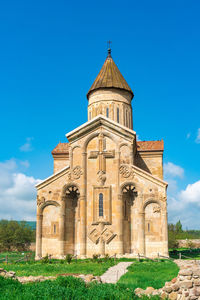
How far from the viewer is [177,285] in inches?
382

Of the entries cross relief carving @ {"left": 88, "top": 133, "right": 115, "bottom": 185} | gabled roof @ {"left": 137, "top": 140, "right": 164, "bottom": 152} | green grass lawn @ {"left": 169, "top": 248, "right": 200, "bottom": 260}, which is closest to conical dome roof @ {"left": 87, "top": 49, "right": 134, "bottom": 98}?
gabled roof @ {"left": 137, "top": 140, "right": 164, "bottom": 152}

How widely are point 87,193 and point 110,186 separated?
1831 millimetres

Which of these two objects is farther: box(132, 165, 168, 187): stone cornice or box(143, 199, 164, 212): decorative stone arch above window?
box(132, 165, 168, 187): stone cornice

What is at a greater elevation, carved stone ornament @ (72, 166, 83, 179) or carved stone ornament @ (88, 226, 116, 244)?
carved stone ornament @ (72, 166, 83, 179)

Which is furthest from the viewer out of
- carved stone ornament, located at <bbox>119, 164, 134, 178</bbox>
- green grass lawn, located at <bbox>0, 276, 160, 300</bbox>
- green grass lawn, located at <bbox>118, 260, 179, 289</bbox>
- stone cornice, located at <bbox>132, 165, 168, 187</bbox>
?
carved stone ornament, located at <bbox>119, 164, 134, 178</bbox>

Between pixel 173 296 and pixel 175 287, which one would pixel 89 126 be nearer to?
pixel 175 287

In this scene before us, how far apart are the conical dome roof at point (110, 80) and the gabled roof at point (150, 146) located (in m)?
5.39

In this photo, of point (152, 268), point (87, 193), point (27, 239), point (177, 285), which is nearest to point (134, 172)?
point (87, 193)

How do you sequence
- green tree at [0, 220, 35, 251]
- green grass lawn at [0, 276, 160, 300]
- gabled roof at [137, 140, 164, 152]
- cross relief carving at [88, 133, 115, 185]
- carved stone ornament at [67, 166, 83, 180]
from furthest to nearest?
green tree at [0, 220, 35, 251] → gabled roof at [137, 140, 164, 152] → carved stone ornament at [67, 166, 83, 180] → cross relief carving at [88, 133, 115, 185] → green grass lawn at [0, 276, 160, 300]

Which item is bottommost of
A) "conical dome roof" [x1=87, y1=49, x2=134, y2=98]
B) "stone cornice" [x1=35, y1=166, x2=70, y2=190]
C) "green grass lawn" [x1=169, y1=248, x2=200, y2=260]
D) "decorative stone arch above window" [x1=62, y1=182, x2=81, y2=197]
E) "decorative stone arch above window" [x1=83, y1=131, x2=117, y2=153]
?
"green grass lawn" [x1=169, y1=248, x2=200, y2=260]

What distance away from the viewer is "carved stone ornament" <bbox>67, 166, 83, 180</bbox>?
2502cm

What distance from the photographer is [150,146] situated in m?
31.3

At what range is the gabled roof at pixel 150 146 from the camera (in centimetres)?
3072

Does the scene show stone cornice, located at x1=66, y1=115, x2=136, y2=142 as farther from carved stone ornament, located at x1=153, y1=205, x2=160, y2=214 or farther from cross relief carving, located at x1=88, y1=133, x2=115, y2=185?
carved stone ornament, located at x1=153, y1=205, x2=160, y2=214
